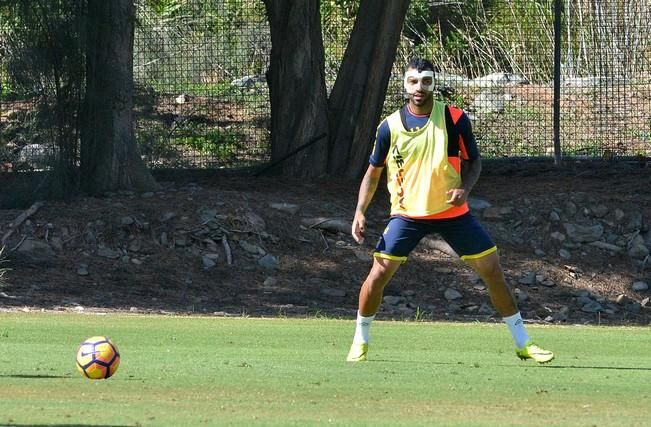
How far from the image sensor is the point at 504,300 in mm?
9789

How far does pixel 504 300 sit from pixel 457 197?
3.16 feet

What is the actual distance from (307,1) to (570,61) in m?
4.63

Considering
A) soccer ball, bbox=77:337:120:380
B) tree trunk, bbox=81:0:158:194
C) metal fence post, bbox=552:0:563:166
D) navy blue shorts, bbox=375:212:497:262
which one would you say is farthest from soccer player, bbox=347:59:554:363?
metal fence post, bbox=552:0:563:166

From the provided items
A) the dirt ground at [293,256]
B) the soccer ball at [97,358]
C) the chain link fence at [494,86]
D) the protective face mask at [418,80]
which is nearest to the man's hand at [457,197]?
the protective face mask at [418,80]

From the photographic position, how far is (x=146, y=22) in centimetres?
2020

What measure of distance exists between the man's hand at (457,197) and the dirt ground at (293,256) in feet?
21.4

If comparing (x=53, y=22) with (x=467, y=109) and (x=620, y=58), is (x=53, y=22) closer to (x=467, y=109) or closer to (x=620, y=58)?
(x=467, y=109)

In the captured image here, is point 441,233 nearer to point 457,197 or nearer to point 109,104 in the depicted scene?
point 457,197

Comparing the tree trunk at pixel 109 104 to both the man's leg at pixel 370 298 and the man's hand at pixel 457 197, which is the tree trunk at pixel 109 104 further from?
the man's hand at pixel 457 197

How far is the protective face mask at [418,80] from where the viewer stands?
9.52 metres

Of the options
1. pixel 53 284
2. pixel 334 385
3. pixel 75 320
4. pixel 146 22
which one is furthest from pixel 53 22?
pixel 334 385

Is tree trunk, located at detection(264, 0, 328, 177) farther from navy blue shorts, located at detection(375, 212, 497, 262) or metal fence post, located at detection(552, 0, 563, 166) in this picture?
navy blue shorts, located at detection(375, 212, 497, 262)

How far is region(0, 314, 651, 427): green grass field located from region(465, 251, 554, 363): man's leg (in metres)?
0.11

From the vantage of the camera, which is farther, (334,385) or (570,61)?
(570,61)
